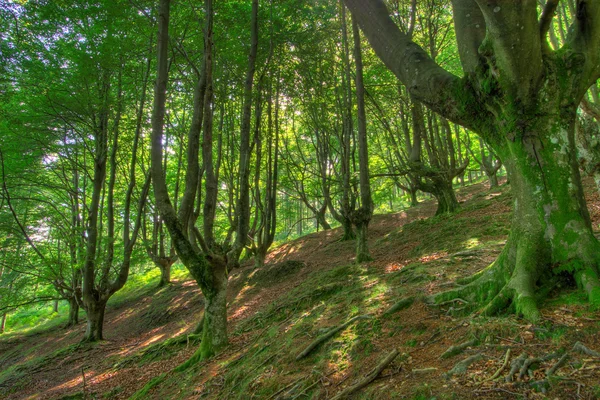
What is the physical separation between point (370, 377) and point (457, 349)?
2.56 ft

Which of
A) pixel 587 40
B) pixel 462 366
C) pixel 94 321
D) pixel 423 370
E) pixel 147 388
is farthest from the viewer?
pixel 94 321

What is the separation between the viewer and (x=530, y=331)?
2654 mm

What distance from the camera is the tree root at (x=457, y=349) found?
9.15 ft

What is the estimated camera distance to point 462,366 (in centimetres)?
253

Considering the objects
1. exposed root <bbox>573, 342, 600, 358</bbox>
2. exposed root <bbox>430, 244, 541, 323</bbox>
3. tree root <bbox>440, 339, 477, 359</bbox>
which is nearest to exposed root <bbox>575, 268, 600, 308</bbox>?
exposed root <bbox>430, 244, 541, 323</bbox>

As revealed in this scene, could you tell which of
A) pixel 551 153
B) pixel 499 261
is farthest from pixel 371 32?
pixel 499 261

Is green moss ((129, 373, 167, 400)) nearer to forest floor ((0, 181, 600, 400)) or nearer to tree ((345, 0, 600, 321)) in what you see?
forest floor ((0, 181, 600, 400))

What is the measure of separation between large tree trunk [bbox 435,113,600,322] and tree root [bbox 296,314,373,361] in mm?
1606

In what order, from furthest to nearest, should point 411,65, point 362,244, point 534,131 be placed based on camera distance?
1. point 362,244
2. point 411,65
3. point 534,131

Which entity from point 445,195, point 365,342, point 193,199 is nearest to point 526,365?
point 365,342

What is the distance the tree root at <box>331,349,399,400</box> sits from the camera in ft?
9.41

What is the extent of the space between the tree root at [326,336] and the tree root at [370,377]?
1254 mm

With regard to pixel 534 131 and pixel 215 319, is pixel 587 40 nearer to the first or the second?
pixel 534 131

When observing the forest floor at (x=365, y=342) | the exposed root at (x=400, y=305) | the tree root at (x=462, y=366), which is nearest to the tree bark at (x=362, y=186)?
the forest floor at (x=365, y=342)
